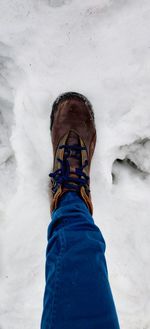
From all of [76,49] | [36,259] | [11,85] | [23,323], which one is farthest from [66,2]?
[23,323]

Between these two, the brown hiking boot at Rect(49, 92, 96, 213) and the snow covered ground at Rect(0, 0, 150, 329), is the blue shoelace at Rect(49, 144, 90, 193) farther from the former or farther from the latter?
the snow covered ground at Rect(0, 0, 150, 329)

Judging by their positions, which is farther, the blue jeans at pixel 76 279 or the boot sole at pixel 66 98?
the boot sole at pixel 66 98

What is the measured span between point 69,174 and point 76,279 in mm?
617

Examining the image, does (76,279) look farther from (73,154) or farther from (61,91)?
(61,91)

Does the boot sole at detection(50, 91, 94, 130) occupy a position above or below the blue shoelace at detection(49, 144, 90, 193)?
above

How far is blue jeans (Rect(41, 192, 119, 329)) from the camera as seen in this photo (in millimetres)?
1147

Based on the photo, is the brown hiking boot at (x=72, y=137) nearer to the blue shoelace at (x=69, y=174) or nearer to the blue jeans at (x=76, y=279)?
the blue shoelace at (x=69, y=174)

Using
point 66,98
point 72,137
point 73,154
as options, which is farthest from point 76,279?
point 66,98

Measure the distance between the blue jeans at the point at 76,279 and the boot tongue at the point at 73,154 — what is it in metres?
0.44

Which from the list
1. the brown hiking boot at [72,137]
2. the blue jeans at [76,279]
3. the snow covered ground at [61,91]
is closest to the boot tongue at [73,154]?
the brown hiking boot at [72,137]

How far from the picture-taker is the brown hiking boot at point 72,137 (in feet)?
5.76

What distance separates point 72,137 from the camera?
1.90 m

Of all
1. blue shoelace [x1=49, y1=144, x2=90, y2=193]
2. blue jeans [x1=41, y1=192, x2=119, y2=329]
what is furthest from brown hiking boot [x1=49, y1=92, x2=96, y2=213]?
blue jeans [x1=41, y1=192, x2=119, y2=329]

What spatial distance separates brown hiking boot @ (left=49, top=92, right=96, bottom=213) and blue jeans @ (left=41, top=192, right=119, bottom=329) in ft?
1.24
